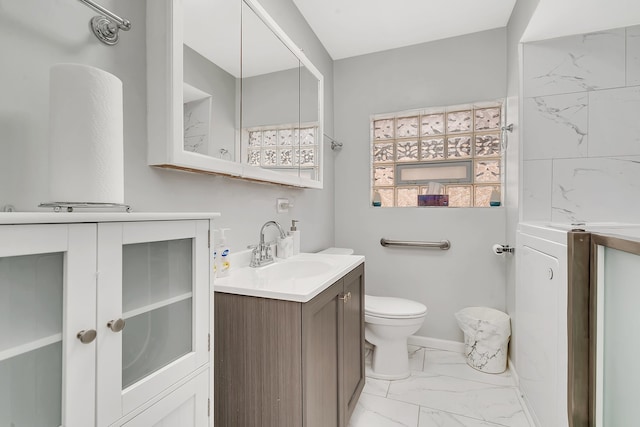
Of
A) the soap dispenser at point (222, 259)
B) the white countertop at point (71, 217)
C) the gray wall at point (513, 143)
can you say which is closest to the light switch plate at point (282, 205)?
the soap dispenser at point (222, 259)

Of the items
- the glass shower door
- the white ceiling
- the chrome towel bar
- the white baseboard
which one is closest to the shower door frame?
the glass shower door

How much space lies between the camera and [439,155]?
8.13 feet

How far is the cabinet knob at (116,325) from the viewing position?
579 millimetres

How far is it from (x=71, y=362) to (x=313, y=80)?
203 centimetres

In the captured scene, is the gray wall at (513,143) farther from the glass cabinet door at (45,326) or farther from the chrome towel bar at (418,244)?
the glass cabinet door at (45,326)

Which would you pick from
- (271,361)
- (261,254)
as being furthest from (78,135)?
(261,254)

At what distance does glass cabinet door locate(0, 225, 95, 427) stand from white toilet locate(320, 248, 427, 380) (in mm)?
1656

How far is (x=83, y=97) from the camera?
2.18 feet

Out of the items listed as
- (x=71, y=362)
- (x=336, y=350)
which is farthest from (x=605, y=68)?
(x=71, y=362)

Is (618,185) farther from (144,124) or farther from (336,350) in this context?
(144,124)

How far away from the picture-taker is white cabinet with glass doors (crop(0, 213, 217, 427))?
476 mm

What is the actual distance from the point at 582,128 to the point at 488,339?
1.47 metres

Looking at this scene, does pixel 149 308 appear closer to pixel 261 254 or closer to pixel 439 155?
pixel 261 254

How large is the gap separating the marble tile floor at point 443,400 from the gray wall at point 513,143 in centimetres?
30
